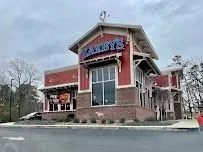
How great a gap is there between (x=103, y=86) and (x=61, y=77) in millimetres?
13326

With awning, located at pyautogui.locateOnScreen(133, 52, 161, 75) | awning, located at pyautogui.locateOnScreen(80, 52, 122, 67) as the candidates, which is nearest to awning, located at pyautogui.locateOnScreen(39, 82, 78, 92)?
awning, located at pyautogui.locateOnScreen(80, 52, 122, 67)

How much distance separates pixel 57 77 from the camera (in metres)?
43.0

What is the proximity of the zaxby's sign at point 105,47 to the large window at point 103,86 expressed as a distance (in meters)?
1.67

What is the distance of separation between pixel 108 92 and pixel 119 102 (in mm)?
1572

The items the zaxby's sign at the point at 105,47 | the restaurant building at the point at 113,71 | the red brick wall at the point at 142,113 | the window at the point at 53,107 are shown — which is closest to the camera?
the red brick wall at the point at 142,113

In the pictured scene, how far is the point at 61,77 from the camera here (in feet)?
140

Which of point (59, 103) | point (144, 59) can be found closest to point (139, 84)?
point (144, 59)

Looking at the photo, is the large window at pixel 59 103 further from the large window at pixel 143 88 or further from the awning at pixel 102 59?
the awning at pixel 102 59

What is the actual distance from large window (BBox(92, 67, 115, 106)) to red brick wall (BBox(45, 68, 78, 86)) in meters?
9.95

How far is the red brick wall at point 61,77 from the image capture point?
41312mm

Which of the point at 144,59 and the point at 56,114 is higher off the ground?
the point at 144,59

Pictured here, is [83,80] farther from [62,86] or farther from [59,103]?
[59,103]

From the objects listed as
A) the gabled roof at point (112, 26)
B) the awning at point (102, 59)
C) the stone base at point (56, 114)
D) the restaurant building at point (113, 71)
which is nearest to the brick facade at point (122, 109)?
the restaurant building at point (113, 71)

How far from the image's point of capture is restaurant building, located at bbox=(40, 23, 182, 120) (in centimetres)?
2888
